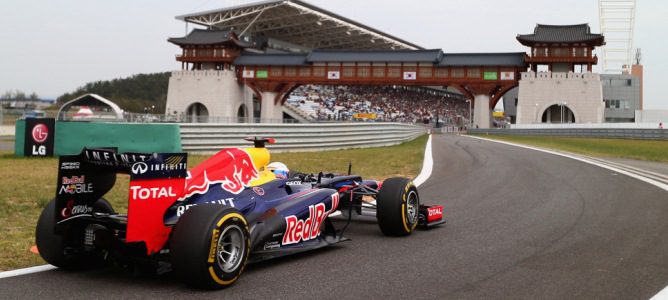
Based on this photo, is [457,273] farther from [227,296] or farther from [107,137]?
[107,137]

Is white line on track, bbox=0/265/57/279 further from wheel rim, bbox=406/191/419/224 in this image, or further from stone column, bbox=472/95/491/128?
stone column, bbox=472/95/491/128

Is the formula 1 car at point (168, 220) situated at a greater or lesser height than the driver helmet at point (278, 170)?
lesser

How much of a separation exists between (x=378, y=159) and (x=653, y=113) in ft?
245

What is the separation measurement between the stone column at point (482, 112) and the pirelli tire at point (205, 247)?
6614 cm

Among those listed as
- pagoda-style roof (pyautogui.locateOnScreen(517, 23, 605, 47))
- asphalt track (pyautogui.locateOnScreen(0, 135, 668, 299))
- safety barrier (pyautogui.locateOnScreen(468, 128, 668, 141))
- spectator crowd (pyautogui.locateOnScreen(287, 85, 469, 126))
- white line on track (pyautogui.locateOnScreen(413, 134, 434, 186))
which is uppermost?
pagoda-style roof (pyautogui.locateOnScreen(517, 23, 605, 47))

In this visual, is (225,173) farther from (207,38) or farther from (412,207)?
(207,38)

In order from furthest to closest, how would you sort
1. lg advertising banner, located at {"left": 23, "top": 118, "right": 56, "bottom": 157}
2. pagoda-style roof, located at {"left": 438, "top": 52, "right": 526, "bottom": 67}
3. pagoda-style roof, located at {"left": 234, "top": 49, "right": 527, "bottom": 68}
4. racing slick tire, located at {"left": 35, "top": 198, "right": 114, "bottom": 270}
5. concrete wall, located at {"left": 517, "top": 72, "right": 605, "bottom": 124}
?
pagoda-style roof, located at {"left": 234, "top": 49, "right": 527, "bottom": 68} → pagoda-style roof, located at {"left": 438, "top": 52, "right": 526, "bottom": 67} → concrete wall, located at {"left": 517, "top": 72, "right": 605, "bottom": 124} → lg advertising banner, located at {"left": 23, "top": 118, "right": 56, "bottom": 157} → racing slick tire, located at {"left": 35, "top": 198, "right": 114, "bottom": 270}

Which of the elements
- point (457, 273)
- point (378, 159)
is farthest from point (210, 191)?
point (378, 159)

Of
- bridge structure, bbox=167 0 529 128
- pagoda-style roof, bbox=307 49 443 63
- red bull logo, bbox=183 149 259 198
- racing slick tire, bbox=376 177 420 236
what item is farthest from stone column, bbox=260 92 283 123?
red bull logo, bbox=183 149 259 198

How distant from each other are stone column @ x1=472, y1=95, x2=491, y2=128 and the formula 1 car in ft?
213

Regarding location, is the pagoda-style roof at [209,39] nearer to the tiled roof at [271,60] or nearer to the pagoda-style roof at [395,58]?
the tiled roof at [271,60]

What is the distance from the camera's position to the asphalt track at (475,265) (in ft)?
15.2

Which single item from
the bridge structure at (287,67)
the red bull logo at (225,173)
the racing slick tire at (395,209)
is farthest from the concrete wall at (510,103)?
the red bull logo at (225,173)

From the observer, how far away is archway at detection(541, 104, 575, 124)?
221ft
